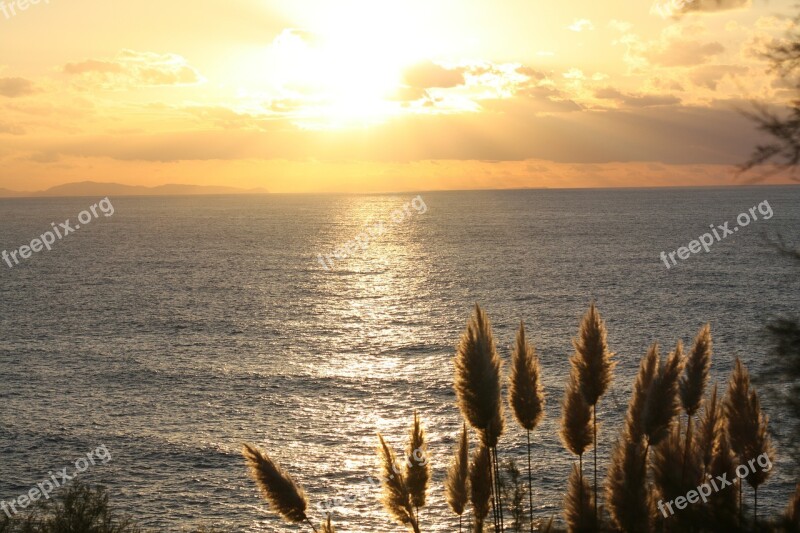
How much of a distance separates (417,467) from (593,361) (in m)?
1.97

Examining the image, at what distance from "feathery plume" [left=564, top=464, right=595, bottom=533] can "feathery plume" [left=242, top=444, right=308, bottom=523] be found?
2.44 m

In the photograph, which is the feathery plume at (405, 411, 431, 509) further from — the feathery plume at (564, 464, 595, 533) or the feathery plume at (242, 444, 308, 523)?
the feathery plume at (564, 464, 595, 533)

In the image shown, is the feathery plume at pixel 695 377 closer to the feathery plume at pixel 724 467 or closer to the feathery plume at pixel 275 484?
the feathery plume at pixel 724 467

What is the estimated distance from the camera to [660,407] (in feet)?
24.1

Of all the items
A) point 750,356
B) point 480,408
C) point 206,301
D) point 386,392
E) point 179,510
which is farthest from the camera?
point 206,301

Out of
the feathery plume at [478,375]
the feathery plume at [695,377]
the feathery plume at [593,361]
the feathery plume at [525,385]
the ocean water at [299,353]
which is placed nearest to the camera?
the feathery plume at [478,375]

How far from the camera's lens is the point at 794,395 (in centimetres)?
555

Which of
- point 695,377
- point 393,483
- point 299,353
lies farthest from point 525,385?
point 299,353

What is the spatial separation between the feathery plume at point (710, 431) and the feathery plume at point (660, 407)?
22.0 inches

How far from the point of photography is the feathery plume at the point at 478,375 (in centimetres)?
681

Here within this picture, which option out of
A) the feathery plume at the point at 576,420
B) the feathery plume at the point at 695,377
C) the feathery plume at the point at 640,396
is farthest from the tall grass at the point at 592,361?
the feathery plume at the point at 695,377

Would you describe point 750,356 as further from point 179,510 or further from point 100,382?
point 100,382

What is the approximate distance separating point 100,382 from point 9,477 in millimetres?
17152

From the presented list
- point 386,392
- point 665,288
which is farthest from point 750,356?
point 665,288
